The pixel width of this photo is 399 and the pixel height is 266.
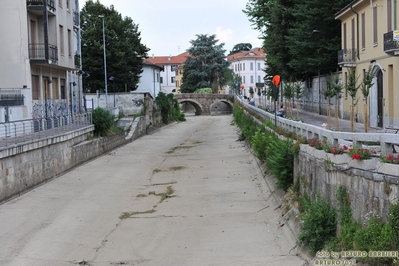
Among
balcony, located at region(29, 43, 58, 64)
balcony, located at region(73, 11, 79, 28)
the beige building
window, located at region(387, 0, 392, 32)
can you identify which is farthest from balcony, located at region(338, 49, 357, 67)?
balcony, located at region(73, 11, 79, 28)

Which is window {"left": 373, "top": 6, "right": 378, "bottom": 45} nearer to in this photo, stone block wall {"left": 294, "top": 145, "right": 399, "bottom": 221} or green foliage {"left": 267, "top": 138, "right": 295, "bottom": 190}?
green foliage {"left": 267, "top": 138, "right": 295, "bottom": 190}

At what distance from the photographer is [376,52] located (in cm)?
3291

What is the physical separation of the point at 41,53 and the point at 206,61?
262ft

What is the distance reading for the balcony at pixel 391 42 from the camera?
27.3 meters

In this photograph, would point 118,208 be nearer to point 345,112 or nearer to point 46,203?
point 46,203

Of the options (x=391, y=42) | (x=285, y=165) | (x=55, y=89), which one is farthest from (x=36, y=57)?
(x=285, y=165)

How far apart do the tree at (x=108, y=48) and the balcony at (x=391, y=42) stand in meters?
39.8

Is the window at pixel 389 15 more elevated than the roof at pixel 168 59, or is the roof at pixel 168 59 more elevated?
the roof at pixel 168 59

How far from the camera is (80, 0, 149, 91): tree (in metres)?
63.8

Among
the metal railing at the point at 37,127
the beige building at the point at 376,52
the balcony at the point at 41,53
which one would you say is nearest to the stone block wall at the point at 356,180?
the metal railing at the point at 37,127

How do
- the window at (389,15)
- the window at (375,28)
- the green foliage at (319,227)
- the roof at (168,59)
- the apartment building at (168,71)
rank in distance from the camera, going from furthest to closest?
1. the roof at (168,59)
2. the apartment building at (168,71)
3. the window at (375,28)
4. the window at (389,15)
5. the green foliage at (319,227)

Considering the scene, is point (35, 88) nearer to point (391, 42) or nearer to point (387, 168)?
point (391, 42)

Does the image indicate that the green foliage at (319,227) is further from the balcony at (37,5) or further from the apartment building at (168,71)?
the apartment building at (168,71)

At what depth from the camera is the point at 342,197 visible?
11.3 meters
